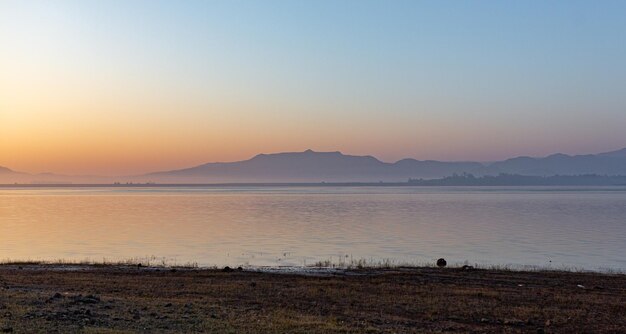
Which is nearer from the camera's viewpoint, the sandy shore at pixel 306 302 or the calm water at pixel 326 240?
the sandy shore at pixel 306 302

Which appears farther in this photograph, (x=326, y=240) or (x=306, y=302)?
(x=326, y=240)

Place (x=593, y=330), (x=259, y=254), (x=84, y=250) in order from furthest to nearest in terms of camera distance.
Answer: (x=84, y=250)
(x=259, y=254)
(x=593, y=330)

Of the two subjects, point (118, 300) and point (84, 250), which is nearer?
point (118, 300)

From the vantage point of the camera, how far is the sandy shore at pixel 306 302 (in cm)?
1388

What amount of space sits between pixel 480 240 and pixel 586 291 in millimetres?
28050

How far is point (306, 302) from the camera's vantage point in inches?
703

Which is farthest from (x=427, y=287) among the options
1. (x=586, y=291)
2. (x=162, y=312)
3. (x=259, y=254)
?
(x=259, y=254)

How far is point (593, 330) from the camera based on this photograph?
14.3 m

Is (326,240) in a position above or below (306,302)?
below

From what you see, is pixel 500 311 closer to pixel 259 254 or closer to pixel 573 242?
pixel 259 254

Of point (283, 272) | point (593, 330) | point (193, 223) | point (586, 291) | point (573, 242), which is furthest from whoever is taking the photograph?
point (193, 223)

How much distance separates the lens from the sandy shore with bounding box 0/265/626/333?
1388 cm

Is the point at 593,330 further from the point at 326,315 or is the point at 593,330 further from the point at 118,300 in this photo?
the point at 118,300

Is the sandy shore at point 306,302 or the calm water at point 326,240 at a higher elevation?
the sandy shore at point 306,302
